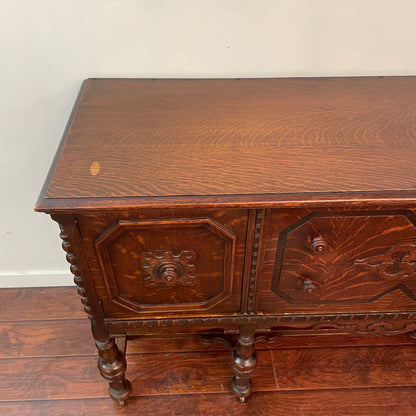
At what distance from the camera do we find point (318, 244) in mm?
813

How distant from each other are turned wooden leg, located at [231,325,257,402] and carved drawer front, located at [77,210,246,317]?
132 mm

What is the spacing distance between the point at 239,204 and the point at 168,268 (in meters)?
0.24

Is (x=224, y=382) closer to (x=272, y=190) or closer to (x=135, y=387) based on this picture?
(x=135, y=387)

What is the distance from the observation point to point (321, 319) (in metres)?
1.01

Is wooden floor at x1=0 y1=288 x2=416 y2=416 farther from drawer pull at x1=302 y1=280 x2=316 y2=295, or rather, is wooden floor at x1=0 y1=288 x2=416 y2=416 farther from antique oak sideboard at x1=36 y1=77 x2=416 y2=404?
drawer pull at x1=302 y1=280 x2=316 y2=295

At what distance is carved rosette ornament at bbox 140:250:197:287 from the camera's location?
834 millimetres

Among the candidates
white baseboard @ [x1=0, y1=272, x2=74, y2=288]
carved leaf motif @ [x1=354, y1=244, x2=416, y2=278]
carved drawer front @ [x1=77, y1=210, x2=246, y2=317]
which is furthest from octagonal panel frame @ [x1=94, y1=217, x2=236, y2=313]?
white baseboard @ [x1=0, y1=272, x2=74, y2=288]

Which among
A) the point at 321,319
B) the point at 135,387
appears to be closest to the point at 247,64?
the point at 321,319

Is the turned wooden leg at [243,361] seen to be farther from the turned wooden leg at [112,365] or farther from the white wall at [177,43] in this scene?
the white wall at [177,43]

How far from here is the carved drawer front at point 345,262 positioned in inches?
31.4

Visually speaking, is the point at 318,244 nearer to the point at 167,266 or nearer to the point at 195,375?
the point at 167,266

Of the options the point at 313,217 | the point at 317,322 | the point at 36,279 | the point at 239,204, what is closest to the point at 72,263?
the point at 239,204

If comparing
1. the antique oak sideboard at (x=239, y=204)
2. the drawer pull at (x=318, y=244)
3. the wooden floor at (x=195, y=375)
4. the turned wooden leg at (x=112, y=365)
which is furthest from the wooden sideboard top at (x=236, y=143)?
the wooden floor at (x=195, y=375)

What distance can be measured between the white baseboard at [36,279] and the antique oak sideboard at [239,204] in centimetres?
59
